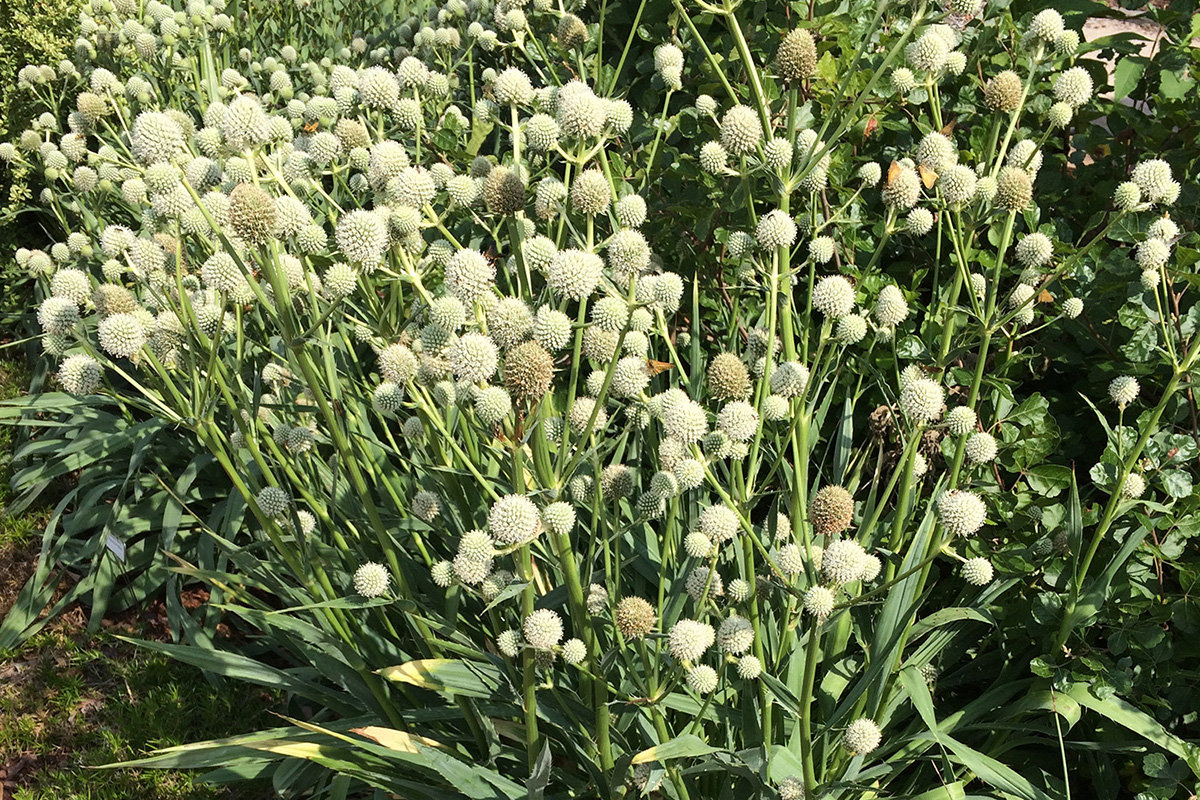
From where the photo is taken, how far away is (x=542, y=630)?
7.25ft

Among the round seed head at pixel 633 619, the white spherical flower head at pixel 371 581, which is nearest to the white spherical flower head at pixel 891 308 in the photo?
the round seed head at pixel 633 619

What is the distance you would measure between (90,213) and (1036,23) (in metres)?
4.40

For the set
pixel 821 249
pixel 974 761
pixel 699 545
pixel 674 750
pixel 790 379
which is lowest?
pixel 974 761

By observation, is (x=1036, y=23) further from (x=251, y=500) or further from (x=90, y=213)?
(x=90, y=213)

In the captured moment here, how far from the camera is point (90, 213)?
4.93 metres

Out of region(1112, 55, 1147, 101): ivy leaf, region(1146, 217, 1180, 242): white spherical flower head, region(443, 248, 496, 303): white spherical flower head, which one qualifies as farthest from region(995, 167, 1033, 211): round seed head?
region(443, 248, 496, 303): white spherical flower head

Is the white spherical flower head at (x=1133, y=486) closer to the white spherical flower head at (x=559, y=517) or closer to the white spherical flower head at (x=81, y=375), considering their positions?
the white spherical flower head at (x=559, y=517)

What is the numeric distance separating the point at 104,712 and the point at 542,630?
9.13 feet

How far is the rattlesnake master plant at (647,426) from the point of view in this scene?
7.32 feet

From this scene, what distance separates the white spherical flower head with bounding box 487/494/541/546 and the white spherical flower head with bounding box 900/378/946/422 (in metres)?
0.94

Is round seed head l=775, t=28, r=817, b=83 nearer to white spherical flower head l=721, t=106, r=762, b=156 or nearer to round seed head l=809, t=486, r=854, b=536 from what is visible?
white spherical flower head l=721, t=106, r=762, b=156

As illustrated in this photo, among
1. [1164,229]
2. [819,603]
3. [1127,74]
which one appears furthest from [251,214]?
[1127,74]

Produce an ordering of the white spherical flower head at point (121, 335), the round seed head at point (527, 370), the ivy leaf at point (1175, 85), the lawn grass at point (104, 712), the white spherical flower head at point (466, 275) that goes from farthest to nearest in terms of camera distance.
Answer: the lawn grass at point (104, 712) → the ivy leaf at point (1175, 85) → the white spherical flower head at point (121, 335) → the white spherical flower head at point (466, 275) → the round seed head at point (527, 370)

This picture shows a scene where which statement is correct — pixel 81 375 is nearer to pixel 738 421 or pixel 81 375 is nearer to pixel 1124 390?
pixel 738 421
